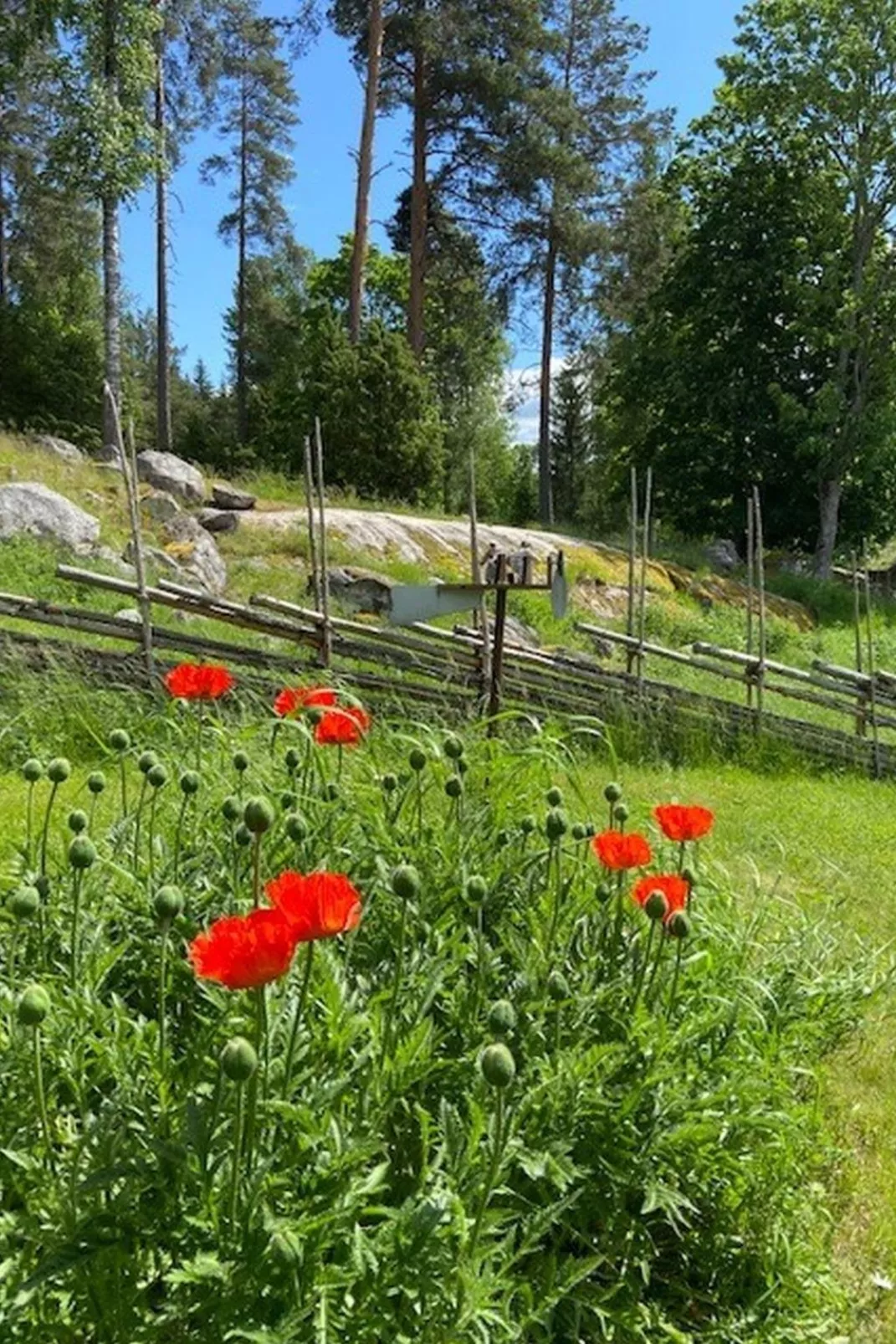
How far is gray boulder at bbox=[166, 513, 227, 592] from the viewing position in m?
8.57

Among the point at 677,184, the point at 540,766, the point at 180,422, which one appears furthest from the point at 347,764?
the point at 180,422

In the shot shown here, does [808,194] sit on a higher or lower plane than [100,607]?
higher

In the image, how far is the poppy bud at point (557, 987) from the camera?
1367 mm

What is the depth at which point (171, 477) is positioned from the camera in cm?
1091

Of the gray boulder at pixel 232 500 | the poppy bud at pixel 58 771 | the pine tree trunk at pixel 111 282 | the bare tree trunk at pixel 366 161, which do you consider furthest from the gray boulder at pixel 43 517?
the poppy bud at pixel 58 771

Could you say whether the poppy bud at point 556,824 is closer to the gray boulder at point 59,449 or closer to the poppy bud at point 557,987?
the poppy bud at point 557,987

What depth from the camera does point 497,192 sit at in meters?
16.1

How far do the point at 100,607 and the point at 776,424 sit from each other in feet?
37.7

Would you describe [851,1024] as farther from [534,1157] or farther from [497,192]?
[497,192]

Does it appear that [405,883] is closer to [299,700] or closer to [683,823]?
[683,823]

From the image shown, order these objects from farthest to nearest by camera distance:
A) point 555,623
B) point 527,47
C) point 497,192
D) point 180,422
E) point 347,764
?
point 180,422 → point 497,192 → point 527,47 → point 555,623 → point 347,764

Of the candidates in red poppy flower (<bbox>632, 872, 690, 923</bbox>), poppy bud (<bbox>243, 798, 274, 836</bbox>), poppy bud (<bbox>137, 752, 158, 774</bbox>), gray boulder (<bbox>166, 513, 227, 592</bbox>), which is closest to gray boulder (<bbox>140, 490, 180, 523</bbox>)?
gray boulder (<bbox>166, 513, 227, 592</bbox>)

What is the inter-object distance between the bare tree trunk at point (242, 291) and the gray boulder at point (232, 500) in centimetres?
913

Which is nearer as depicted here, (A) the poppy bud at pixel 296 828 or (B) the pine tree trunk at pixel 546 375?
(A) the poppy bud at pixel 296 828
